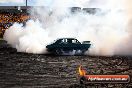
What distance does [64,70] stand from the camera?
2294 centimetres

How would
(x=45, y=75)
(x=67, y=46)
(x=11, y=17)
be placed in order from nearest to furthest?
(x=45, y=75) → (x=67, y=46) → (x=11, y=17)

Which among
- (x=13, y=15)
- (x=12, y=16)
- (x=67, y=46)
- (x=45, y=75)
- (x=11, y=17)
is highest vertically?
(x=13, y=15)

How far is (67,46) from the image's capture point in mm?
31922

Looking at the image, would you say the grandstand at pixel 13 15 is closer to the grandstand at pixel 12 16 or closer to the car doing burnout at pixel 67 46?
the grandstand at pixel 12 16

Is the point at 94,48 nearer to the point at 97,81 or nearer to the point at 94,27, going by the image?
the point at 94,27

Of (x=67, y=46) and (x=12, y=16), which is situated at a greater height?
(x=12, y=16)

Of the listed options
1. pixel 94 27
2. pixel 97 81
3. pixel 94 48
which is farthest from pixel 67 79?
pixel 94 27

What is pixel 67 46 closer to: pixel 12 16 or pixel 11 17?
pixel 11 17

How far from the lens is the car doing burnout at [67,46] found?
31.9 metres

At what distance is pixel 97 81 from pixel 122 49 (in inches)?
846

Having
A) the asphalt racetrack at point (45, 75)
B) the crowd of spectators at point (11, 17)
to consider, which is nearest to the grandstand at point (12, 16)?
the crowd of spectators at point (11, 17)

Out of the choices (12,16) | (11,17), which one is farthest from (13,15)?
(11,17)

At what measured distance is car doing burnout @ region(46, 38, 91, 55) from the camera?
105 ft

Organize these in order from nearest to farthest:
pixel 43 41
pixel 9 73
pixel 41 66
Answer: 1. pixel 9 73
2. pixel 41 66
3. pixel 43 41
